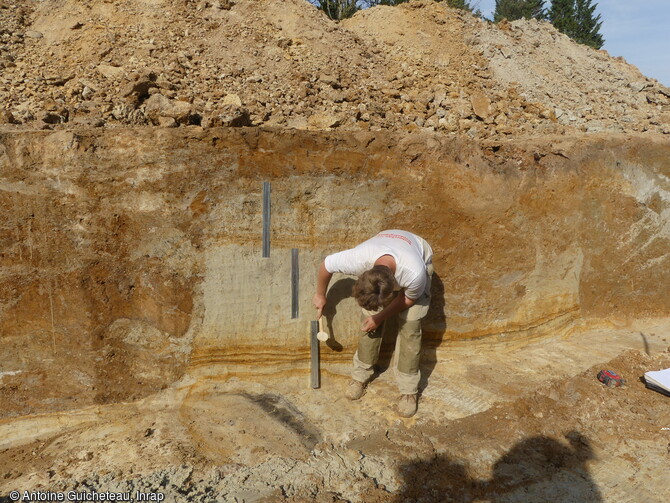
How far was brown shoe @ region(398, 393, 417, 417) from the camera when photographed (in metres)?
2.99

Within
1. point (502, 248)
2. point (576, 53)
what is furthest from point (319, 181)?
point (576, 53)

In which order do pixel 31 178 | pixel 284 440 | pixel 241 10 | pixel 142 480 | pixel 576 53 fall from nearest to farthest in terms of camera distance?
pixel 142 480
pixel 284 440
pixel 31 178
pixel 241 10
pixel 576 53

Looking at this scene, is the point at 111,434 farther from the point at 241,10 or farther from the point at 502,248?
the point at 241,10

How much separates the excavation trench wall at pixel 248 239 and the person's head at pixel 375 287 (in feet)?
2.64

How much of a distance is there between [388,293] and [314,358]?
1000 mm

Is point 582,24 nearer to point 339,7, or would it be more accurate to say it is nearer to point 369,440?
point 339,7

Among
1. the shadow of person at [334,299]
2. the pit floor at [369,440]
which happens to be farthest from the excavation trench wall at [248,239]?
the pit floor at [369,440]

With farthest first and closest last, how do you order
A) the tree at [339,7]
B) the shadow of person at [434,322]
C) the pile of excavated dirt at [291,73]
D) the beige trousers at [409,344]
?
1. the tree at [339,7]
2. the pile of excavated dirt at [291,73]
3. the shadow of person at [434,322]
4. the beige trousers at [409,344]

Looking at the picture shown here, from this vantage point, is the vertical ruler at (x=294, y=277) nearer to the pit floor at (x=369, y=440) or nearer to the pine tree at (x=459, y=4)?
the pit floor at (x=369, y=440)

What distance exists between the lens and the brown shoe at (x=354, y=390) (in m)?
3.16

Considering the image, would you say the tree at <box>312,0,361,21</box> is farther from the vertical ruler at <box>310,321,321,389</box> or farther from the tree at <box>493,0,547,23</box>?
the tree at <box>493,0,547,23</box>

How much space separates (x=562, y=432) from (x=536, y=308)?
4.34ft

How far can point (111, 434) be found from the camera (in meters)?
2.77

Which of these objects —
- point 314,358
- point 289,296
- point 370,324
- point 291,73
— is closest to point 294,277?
point 289,296
